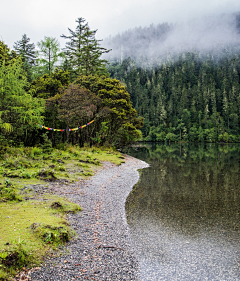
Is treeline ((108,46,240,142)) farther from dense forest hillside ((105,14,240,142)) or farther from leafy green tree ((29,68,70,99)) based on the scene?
leafy green tree ((29,68,70,99))

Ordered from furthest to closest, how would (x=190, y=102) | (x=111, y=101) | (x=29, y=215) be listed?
(x=190, y=102) → (x=111, y=101) → (x=29, y=215)

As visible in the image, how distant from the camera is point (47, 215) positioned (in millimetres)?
7223

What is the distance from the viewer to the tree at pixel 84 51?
131 ft

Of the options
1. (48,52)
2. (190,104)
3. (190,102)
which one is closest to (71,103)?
(48,52)

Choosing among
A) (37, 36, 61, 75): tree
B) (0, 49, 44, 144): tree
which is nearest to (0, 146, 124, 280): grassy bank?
(0, 49, 44, 144): tree

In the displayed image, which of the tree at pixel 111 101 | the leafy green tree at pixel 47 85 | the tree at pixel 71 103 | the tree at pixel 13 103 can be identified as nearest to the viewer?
the tree at pixel 13 103

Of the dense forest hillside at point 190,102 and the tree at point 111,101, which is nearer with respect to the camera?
the tree at point 111,101

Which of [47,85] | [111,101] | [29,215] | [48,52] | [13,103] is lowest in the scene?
[29,215]

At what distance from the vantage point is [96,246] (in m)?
5.95

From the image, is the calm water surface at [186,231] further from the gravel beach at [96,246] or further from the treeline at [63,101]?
the treeline at [63,101]

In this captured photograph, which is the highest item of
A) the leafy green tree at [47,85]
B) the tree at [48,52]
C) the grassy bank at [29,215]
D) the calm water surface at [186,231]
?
the tree at [48,52]

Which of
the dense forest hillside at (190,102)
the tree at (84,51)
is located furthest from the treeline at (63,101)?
the dense forest hillside at (190,102)

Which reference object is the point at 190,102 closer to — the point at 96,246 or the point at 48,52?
the point at 48,52

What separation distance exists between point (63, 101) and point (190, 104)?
98271 millimetres
